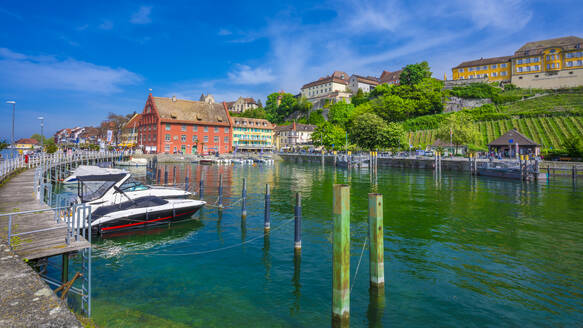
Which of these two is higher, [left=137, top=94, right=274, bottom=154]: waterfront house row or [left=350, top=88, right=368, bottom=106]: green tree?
[left=350, top=88, right=368, bottom=106]: green tree

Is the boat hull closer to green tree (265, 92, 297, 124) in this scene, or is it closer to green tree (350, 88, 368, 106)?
green tree (350, 88, 368, 106)

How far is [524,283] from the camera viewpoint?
367 inches

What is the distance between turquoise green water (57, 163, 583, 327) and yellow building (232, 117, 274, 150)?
81.8m

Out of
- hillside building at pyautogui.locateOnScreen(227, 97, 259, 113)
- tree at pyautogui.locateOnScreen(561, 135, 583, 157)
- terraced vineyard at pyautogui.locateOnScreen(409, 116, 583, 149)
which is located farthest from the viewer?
hillside building at pyautogui.locateOnScreen(227, 97, 259, 113)

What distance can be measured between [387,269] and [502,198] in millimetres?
20262

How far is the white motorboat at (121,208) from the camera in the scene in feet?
47.6

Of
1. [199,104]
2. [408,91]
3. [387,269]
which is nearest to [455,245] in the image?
[387,269]

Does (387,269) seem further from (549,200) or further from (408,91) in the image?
(408,91)

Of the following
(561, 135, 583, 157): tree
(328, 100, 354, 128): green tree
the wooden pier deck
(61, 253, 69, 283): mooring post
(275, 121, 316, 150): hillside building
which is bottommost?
(61, 253, 69, 283): mooring post

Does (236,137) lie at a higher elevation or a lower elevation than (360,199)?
higher

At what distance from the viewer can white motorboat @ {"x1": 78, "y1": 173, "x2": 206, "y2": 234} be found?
14502mm

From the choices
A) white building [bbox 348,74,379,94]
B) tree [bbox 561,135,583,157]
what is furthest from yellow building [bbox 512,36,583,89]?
tree [bbox 561,135,583,157]

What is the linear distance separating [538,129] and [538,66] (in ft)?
169

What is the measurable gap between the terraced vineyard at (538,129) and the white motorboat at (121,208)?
242ft
